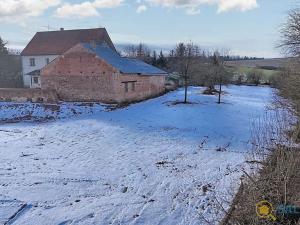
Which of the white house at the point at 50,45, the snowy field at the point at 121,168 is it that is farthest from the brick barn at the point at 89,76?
the white house at the point at 50,45

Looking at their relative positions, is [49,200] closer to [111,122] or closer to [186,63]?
[111,122]

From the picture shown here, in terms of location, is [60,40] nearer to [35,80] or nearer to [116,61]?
[35,80]

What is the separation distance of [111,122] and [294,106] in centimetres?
1095

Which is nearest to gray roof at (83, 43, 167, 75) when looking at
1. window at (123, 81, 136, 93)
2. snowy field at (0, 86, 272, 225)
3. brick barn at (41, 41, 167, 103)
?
brick barn at (41, 41, 167, 103)

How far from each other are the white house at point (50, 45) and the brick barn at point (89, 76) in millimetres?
12780

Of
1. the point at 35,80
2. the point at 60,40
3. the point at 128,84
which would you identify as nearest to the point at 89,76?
the point at 128,84

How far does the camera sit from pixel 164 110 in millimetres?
27875

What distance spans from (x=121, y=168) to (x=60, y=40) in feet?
118

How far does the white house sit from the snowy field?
2194cm

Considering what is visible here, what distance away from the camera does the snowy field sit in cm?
947

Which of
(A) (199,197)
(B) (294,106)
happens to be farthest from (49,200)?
(B) (294,106)

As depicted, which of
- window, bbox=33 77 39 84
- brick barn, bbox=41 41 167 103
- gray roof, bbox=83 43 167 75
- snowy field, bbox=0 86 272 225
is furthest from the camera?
window, bbox=33 77 39 84

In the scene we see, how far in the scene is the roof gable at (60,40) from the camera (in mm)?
44562

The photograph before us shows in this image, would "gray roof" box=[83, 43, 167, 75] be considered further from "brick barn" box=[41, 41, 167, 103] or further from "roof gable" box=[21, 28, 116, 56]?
"roof gable" box=[21, 28, 116, 56]
